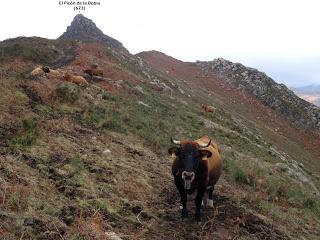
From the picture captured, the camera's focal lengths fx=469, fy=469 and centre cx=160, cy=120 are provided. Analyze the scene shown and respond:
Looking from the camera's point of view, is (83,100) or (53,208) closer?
(53,208)

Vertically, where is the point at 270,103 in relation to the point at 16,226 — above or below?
above

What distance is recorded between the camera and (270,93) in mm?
63375

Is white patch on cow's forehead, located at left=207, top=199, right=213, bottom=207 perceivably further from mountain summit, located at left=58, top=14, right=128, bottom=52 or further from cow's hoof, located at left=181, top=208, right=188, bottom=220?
mountain summit, located at left=58, top=14, right=128, bottom=52

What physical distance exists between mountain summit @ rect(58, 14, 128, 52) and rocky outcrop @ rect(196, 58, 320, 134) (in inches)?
599

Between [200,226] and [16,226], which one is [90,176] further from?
[16,226]

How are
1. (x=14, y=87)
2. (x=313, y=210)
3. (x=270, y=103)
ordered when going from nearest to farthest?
(x=313, y=210) → (x=14, y=87) → (x=270, y=103)

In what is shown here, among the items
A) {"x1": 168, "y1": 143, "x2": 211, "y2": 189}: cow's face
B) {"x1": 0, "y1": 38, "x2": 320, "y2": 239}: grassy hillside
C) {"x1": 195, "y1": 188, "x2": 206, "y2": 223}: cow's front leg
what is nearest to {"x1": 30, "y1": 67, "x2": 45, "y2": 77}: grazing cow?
{"x1": 0, "y1": 38, "x2": 320, "y2": 239}: grassy hillside

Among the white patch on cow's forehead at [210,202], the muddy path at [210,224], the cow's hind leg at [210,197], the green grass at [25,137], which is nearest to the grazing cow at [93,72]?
the green grass at [25,137]

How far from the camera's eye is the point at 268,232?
1248 cm

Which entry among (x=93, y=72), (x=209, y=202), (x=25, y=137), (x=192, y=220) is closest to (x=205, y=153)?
(x=192, y=220)

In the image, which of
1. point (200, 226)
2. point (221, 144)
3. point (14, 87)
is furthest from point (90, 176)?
point (221, 144)

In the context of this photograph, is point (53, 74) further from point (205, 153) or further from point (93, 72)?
point (205, 153)

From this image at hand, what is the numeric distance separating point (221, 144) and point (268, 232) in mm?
13431

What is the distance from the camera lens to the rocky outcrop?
5957 cm
